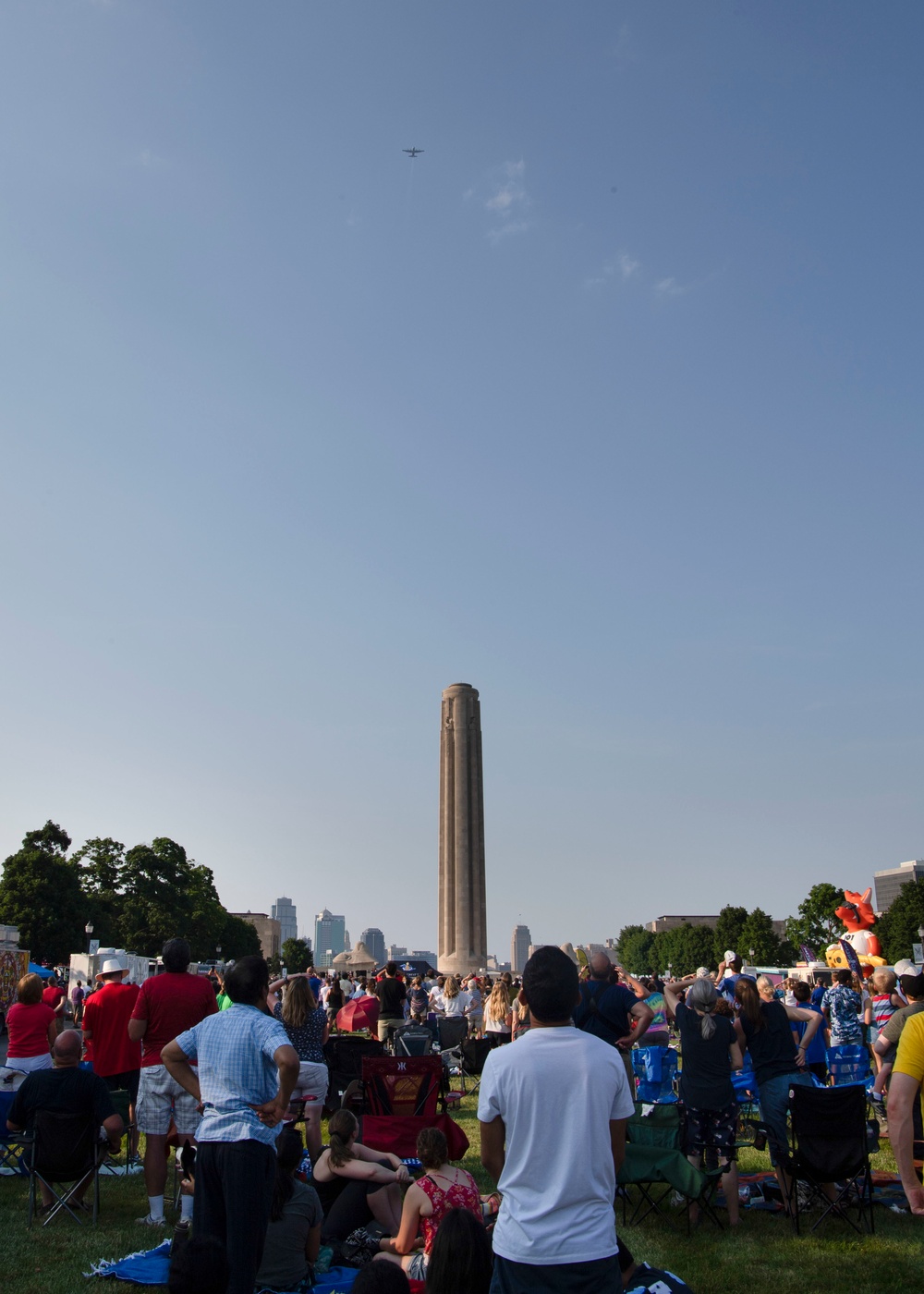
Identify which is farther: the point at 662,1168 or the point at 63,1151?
the point at 63,1151

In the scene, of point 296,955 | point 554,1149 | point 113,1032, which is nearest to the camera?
point 554,1149

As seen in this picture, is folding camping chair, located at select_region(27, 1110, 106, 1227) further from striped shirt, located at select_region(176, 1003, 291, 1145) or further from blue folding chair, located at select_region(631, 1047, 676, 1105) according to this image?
blue folding chair, located at select_region(631, 1047, 676, 1105)

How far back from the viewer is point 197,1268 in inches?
151

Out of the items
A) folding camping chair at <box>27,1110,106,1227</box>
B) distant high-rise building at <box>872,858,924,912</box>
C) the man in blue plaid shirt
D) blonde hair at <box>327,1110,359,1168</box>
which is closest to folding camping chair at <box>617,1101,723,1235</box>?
blonde hair at <box>327,1110,359,1168</box>

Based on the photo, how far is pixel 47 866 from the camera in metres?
56.3

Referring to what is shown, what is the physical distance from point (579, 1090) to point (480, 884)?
5691 centimetres

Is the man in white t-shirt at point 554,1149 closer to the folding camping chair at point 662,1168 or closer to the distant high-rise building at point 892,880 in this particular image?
the folding camping chair at point 662,1168

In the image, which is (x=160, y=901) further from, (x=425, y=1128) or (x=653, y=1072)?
(x=425, y=1128)

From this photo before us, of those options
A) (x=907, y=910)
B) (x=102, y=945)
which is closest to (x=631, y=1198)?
(x=102, y=945)

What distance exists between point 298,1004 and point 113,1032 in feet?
5.62

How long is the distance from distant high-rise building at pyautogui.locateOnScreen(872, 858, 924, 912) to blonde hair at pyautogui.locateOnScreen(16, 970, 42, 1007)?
168101mm

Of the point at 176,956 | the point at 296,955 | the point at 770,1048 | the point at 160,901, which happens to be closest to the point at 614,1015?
the point at 770,1048

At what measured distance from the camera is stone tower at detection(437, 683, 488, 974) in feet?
190

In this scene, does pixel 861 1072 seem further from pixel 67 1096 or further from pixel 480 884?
pixel 480 884
